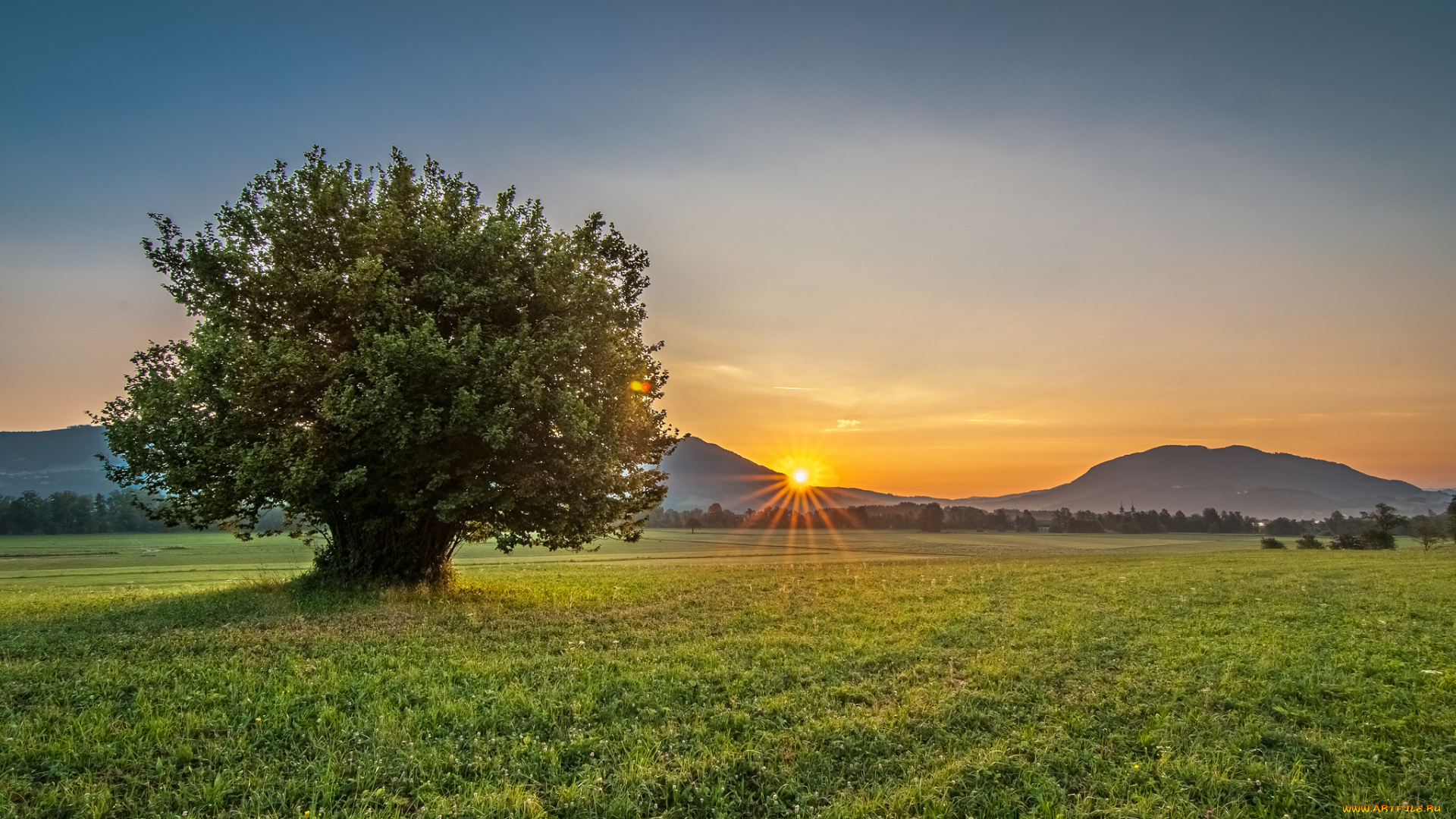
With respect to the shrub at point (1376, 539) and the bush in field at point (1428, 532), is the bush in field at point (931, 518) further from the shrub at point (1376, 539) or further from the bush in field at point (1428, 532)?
the bush in field at point (1428, 532)

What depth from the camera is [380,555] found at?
909 inches

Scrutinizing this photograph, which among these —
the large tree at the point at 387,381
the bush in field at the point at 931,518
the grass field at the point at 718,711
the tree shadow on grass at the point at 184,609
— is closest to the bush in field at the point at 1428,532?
the bush in field at the point at 931,518

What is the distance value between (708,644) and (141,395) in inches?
747

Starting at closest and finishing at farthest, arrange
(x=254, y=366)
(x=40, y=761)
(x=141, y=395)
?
(x=40, y=761) → (x=254, y=366) → (x=141, y=395)

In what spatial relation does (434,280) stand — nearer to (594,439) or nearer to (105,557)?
(594,439)

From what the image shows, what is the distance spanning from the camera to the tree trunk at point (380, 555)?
899 inches

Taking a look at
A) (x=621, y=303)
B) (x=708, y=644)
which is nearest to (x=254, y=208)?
(x=621, y=303)

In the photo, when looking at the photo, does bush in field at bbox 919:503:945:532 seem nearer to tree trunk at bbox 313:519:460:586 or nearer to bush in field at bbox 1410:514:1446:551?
bush in field at bbox 1410:514:1446:551

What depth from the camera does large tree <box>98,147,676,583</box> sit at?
19.0 meters

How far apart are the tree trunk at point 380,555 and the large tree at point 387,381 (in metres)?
0.07

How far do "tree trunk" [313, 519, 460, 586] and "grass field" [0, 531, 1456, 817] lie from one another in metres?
3.11

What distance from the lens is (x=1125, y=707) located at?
10.3m

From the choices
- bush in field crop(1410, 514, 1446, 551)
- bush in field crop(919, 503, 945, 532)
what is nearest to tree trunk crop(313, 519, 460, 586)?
bush in field crop(1410, 514, 1446, 551)

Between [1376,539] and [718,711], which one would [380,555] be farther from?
[1376,539]
